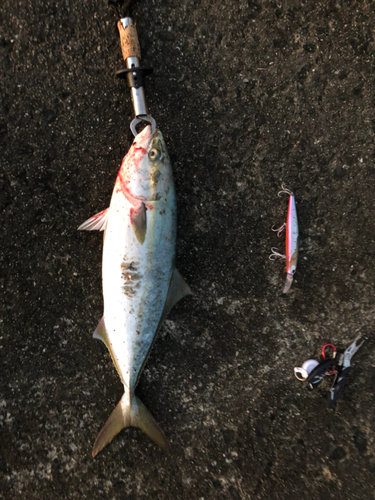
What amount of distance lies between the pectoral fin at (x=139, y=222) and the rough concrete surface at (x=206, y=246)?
1.54 feet

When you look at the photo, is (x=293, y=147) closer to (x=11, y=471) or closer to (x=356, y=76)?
(x=356, y=76)

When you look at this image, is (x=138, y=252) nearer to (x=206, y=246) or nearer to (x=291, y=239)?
(x=206, y=246)

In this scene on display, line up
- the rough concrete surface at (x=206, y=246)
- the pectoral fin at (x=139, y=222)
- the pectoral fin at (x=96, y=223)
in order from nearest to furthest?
the pectoral fin at (x=139, y=222), the pectoral fin at (x=96, y=223), the rough concrete surface at (x=206, y=246)

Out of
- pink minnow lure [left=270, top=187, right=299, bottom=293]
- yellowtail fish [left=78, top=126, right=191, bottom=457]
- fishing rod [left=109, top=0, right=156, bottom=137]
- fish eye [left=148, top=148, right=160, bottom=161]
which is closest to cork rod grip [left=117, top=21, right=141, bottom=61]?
fishing rod [left=109, top=0, right=156, bottom=137]

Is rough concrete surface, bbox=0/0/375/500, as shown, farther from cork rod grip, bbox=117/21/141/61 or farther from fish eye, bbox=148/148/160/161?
fish eye, bbox=148/148/160/161

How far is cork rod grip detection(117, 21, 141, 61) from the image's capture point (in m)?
2.16

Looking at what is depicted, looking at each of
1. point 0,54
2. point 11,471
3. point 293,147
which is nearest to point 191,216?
point 293,147

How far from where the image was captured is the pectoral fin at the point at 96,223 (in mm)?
2258

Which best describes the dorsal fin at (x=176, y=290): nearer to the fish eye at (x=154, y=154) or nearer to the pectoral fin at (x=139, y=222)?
the pectoral fin at (x=139, y=222)

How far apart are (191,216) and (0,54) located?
196 cm

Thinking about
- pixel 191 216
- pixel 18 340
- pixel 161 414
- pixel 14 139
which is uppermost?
pixel 14 139

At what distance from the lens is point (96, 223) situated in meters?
2.27

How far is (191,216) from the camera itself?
8.12 feet

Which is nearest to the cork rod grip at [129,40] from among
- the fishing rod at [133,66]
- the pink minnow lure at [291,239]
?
the fishing rod at [133,66]
